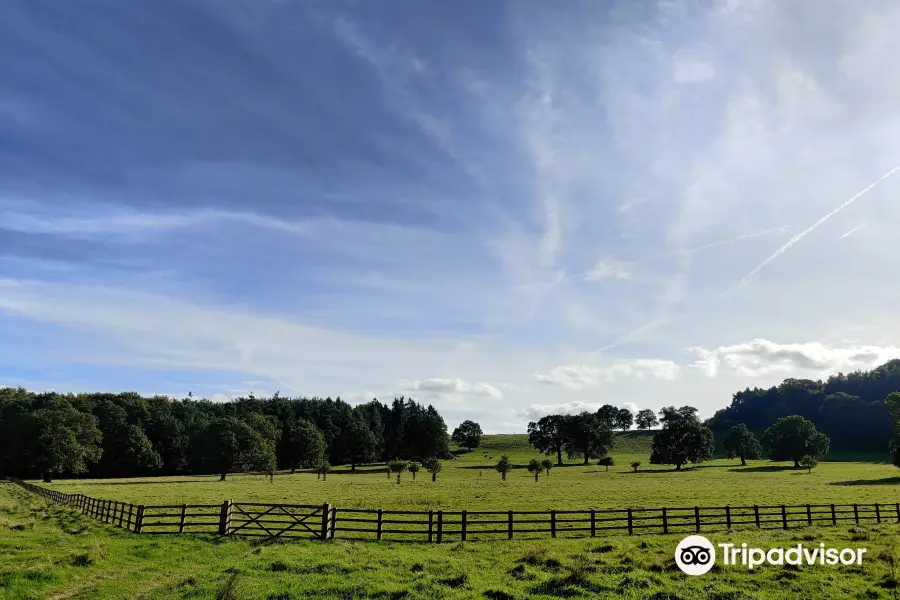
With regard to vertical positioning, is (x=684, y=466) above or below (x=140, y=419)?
below

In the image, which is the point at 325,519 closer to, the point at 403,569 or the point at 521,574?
the point at 403,569

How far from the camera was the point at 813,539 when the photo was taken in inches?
995

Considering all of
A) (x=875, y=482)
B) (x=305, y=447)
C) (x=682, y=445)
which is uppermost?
(x=682, y=445)

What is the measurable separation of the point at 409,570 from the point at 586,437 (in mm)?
120025

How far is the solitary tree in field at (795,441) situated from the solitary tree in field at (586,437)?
3522 centimetres

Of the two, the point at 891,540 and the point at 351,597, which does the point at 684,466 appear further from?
the point at 351,597

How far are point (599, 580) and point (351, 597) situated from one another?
818 cm

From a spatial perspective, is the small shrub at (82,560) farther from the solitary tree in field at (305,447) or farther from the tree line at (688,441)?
the solitary tree in field at (305,447)

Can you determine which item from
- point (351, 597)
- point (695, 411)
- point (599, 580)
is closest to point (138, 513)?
point (351, 597)

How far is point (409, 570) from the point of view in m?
19.8

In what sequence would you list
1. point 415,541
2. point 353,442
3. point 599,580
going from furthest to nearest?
1. point 353,442
2. point 415,541
3. point 599,580

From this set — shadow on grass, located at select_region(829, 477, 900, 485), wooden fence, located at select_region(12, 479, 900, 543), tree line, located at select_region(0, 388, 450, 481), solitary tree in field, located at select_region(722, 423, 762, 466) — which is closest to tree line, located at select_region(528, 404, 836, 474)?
solitary tree in field, located at select_region(722, 423, 762, 466)

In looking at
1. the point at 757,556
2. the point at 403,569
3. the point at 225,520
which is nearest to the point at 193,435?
the point at 225,520

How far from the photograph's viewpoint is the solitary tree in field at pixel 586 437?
433ft
